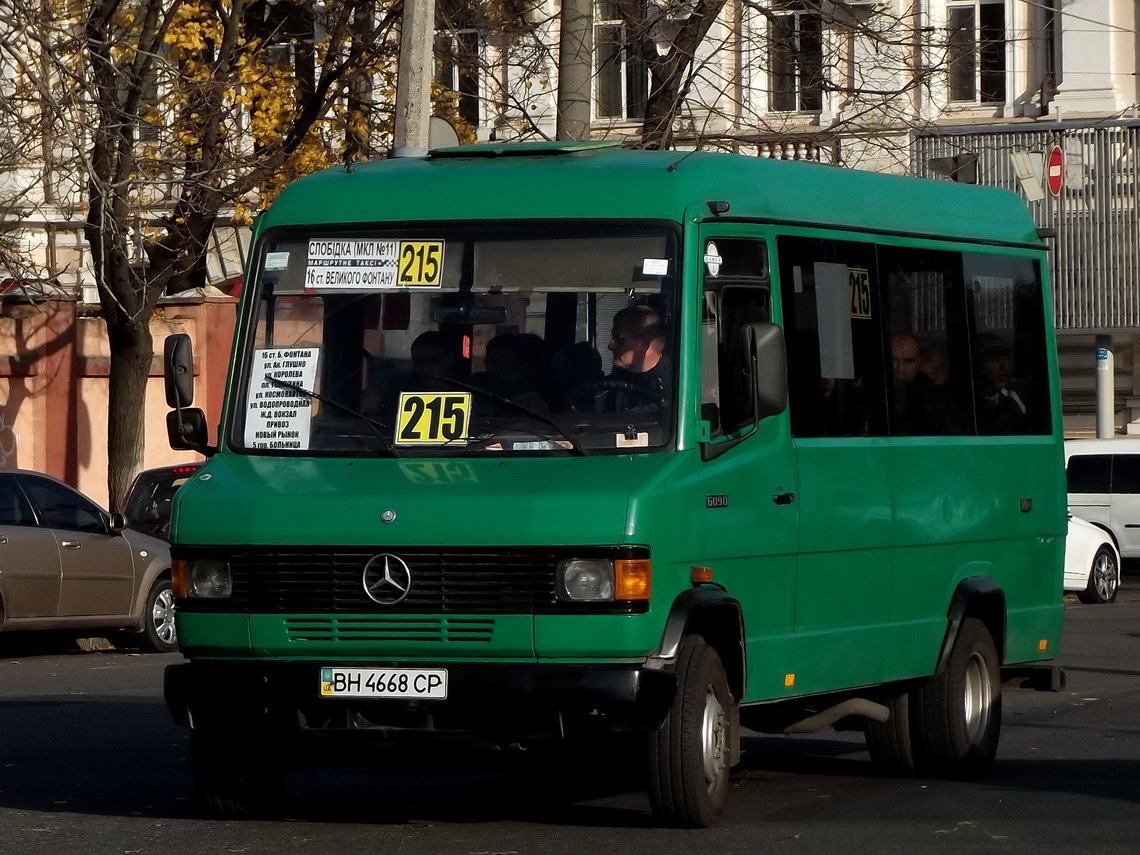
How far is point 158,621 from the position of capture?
19141 mm

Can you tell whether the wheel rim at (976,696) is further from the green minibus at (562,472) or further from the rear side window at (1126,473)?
the rear side window at (1126,473)

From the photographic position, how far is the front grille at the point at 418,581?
773 centimetres

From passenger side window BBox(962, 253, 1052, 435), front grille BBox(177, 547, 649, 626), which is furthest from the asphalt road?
passenger side window BBox(962, 253, 1052, 435)

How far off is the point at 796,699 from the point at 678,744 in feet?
4.07

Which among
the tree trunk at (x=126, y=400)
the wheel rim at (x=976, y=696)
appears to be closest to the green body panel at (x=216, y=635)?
the wheel rim at (x=976, y=696)

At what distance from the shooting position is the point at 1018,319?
11023mm

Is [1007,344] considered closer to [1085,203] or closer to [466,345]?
[466,345]

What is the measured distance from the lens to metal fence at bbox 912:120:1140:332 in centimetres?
3338

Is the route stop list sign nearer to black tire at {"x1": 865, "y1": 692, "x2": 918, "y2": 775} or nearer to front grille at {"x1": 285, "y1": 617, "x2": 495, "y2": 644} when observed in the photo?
black tire at {"x1": 865, "y1": 692, "x2": 918, "y2": 775}

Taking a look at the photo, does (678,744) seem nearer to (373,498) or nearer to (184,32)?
(373,498)

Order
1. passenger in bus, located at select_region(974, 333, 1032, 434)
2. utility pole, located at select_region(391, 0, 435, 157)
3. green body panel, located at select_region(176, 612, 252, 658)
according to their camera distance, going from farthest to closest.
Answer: utility pole, located at select_region(391, 0, 435, 157), passenger in bus, located at select_region(974, 333, 1032, 434), green body panel, located at select_region(176, 612, 252, 658)

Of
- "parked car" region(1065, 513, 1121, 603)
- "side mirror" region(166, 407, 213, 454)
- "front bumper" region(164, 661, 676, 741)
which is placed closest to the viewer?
"front bumper" region(164, 661, 676, 741)

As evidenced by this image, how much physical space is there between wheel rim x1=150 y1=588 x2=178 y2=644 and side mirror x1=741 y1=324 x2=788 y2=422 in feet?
38.4

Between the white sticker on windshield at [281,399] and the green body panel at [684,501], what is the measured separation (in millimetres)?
107
